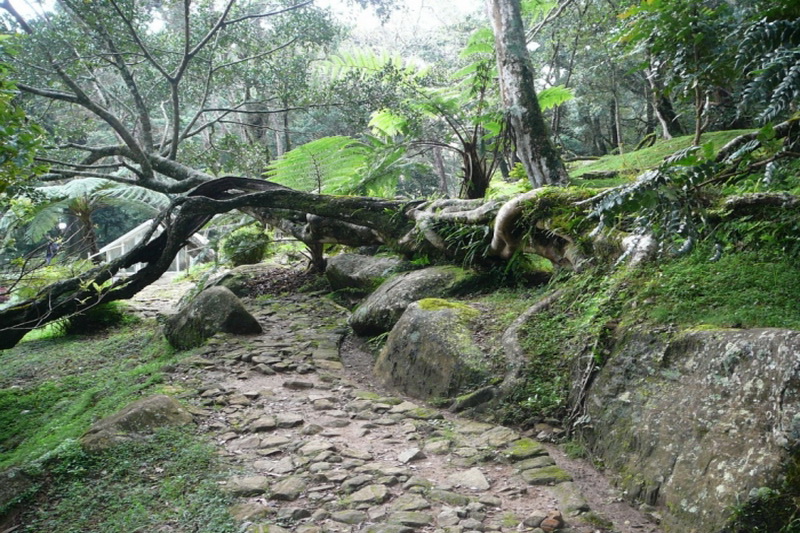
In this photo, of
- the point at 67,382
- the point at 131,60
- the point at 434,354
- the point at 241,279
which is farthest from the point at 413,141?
the point at 131,60

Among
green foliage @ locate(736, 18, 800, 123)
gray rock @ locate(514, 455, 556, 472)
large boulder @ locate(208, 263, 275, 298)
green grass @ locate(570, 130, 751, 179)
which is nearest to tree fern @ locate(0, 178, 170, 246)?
large boulder @ locate(208, 263, 275, 298)

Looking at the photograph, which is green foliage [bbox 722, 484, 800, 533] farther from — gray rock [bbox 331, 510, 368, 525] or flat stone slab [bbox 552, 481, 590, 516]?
gray rock [bbox 331, 510, 368, 525]

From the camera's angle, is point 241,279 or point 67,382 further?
point 241,279

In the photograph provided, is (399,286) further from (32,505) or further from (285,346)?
(32,505)

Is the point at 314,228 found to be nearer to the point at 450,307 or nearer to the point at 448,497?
the point at 450,307

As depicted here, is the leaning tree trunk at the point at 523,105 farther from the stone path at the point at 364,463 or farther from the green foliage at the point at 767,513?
the green foliage at the point at 767,513

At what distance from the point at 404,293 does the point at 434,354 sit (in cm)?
147

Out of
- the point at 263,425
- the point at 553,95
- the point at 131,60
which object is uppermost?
the point at 131,60

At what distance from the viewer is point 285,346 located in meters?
5.89

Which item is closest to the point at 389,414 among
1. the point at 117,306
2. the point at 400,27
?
the point at 117,306

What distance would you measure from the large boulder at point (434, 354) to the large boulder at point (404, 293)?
0.63 meters

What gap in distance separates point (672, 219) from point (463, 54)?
6415 mm

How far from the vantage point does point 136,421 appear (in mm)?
3686

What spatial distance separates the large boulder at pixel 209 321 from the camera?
621 centimetres
